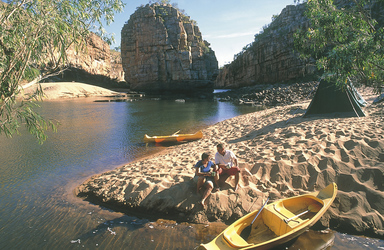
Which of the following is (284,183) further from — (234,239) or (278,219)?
(234,239)

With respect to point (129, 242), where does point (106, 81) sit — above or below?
above

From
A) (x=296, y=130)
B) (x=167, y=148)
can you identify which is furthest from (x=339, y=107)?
(x=167, y=148)

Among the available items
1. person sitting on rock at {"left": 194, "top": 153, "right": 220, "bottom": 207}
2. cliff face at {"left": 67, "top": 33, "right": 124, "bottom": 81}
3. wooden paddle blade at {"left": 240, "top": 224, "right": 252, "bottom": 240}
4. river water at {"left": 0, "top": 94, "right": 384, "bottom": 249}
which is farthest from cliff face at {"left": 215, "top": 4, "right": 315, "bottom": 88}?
wooden paddle blade at {"left": 240, "top": 224, "right": 252, "bottom": 240}

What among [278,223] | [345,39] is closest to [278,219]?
[278,223]

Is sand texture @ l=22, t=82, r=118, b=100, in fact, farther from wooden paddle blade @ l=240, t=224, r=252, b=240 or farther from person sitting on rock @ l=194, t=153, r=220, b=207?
wooden paddle blade @ l=240, t=224, r=252, b=240

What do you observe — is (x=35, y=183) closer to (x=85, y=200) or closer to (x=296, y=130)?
(x=85, y=200)

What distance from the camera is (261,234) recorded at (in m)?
4.55

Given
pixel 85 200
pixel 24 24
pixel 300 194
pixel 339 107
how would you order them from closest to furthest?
pixel 24 24 → pixel 300 194 → pixel 85 200 → pixel 339 107

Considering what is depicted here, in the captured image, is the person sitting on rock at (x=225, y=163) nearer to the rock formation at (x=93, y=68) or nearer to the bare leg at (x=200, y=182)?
the bare leg at (x=200, y=182)

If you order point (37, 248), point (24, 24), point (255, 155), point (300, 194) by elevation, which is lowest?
point (37, 248)

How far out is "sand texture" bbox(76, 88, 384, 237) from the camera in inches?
197

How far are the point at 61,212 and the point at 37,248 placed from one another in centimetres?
144

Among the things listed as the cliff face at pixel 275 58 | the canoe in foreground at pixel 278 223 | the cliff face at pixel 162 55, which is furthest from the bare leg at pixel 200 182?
the cliff face at pixel 162 55

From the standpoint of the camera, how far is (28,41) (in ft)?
16.0
